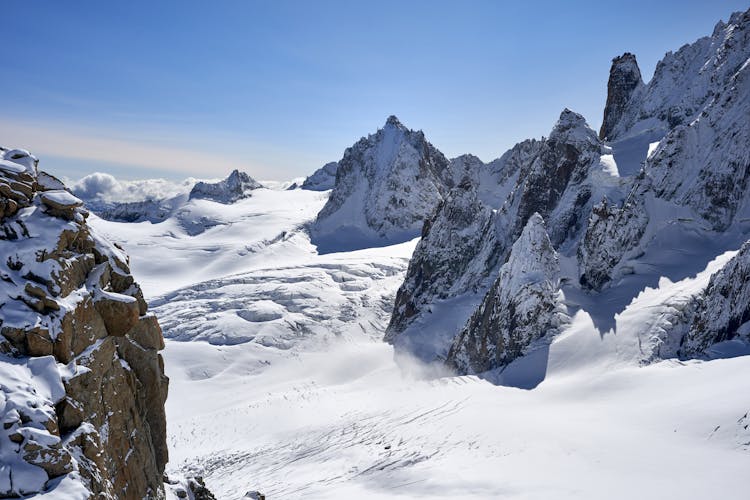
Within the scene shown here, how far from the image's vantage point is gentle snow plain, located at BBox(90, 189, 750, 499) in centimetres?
1797

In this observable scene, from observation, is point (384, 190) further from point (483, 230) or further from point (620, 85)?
point (483, 230)

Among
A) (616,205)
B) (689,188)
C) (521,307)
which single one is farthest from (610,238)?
(521,307)

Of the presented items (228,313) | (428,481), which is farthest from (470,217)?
(428,481)

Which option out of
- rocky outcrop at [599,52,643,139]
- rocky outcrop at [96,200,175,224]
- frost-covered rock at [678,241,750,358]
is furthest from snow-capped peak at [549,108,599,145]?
rocky outcrop at [96,200,175,224]

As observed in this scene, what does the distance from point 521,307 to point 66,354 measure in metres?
30.1

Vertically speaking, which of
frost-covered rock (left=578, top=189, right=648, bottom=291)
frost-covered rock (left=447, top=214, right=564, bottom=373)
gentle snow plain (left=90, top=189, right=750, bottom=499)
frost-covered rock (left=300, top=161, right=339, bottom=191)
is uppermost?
frost-covered rock (left=300, top=161, right=339, bottom=191)

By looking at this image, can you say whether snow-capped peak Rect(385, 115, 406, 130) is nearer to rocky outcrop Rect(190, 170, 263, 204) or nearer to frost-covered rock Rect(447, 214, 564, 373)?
rocky outcrop Rect(190, 170, 263, 204)

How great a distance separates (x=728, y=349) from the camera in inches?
953

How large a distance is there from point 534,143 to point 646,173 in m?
95.3

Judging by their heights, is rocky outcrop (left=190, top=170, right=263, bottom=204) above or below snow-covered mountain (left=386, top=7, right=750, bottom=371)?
above

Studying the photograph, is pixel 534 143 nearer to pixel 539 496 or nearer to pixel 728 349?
pixel 728 349

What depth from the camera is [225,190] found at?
6462 inches

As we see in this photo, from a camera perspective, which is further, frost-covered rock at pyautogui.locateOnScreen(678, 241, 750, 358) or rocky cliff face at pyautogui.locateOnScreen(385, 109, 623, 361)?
rocky cliff face at pyautogui.locateOnScreen(385, 109, 623, 361)

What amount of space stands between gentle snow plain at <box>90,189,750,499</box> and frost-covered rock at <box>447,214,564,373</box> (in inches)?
69.7
